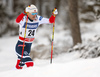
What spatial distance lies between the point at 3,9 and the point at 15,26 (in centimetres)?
183

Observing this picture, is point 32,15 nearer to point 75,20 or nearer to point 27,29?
point 27,29

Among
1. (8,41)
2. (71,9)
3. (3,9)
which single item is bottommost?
(8,41)

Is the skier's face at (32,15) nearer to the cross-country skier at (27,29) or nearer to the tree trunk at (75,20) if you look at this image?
the cross-country skier at (27,29)

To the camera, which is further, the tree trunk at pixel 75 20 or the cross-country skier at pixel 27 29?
the tree trunk at pixel 75 20

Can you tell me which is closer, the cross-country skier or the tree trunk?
the cross-country skier

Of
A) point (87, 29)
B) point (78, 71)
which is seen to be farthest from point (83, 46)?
point (87, 29)

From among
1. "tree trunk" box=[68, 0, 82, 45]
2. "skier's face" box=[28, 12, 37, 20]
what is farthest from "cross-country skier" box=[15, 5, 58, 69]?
"tree trunk" box=[68, 0, 82, 45]

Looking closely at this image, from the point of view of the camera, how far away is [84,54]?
16.7 feet

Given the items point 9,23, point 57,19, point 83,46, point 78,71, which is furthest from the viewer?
point 57,19

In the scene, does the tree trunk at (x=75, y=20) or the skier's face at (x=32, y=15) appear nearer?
the skier's face at (x=32, y=15)

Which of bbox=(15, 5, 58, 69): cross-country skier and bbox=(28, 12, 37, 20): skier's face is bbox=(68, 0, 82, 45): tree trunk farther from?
bbox=(28, 12, 37, 20): skier's face

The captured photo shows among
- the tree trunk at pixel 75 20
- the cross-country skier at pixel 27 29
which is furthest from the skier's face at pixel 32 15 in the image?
the tree trunk at pixel 75 20

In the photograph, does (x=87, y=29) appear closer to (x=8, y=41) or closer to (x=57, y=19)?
(x=8, y=41)

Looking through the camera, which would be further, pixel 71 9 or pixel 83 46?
pixel 71 9
